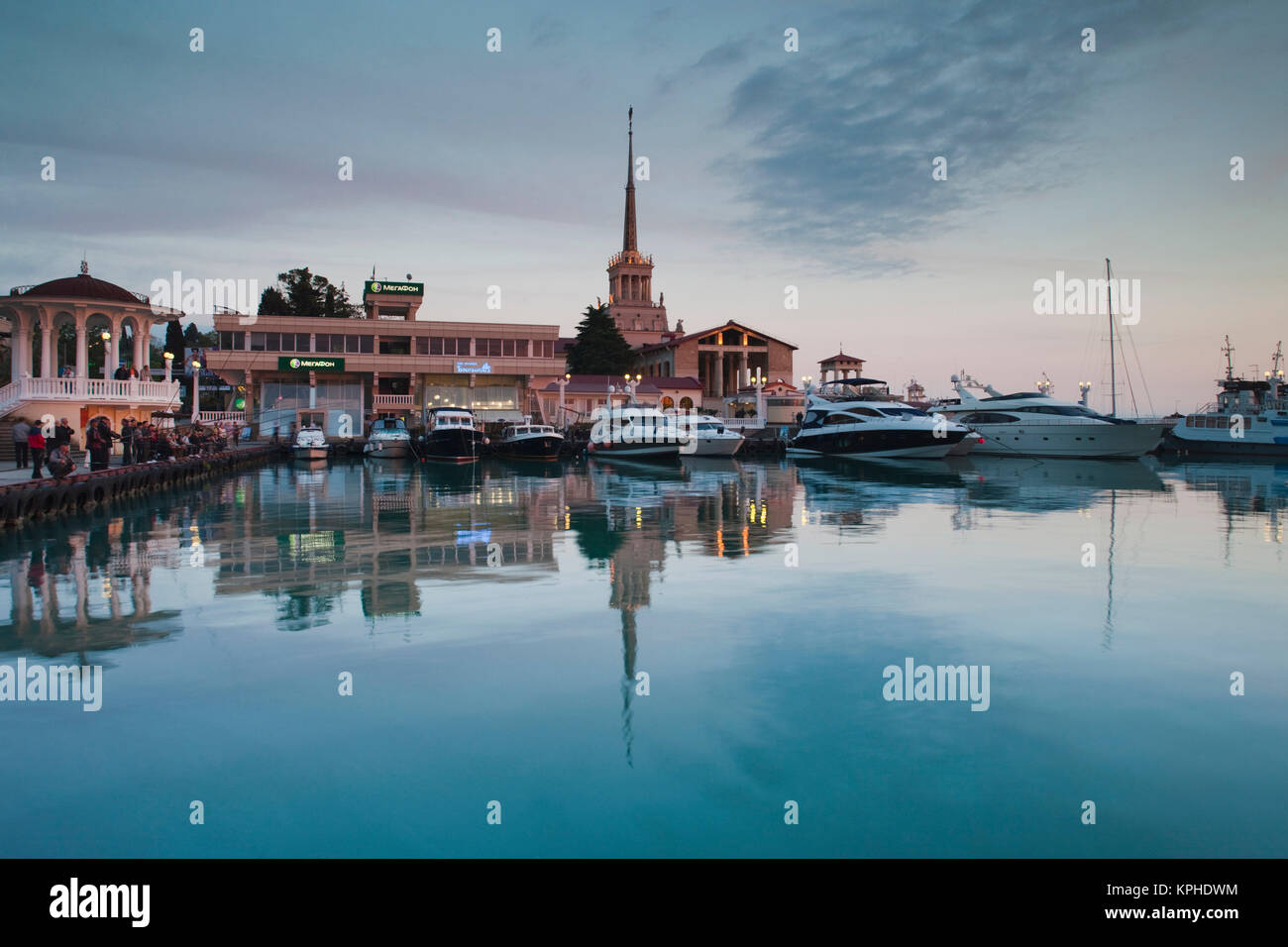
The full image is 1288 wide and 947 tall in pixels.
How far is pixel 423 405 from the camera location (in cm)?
6519

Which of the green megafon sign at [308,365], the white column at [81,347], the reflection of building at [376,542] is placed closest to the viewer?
the reflection of building at [376,542]

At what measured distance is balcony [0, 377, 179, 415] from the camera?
33250 mm

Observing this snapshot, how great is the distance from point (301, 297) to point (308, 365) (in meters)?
27.4

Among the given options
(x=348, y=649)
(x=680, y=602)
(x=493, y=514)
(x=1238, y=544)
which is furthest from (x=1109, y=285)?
(x=348, y=649)

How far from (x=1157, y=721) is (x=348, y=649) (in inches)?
314

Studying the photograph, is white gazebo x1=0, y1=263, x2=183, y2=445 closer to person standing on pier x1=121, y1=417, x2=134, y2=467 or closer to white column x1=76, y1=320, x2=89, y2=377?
white column x1=76, y1=320, x2=89, y2=377

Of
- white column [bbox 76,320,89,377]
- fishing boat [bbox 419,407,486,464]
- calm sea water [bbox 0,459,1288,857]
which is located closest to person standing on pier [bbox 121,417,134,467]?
white column [bbox 76,320,89,377]

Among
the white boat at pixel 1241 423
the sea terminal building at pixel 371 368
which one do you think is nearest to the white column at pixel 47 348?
the sea terminal building at pixel 371 368

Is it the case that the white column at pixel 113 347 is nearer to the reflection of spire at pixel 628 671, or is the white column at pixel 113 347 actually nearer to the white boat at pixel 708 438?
the white boat at pixel 708 438

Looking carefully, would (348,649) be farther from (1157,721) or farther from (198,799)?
(1157,721)

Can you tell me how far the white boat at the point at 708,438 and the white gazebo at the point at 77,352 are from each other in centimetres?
2520

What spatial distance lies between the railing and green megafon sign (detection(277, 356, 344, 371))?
22.8m

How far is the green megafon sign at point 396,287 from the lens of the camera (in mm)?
69625

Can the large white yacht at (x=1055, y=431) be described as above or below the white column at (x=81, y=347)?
below
